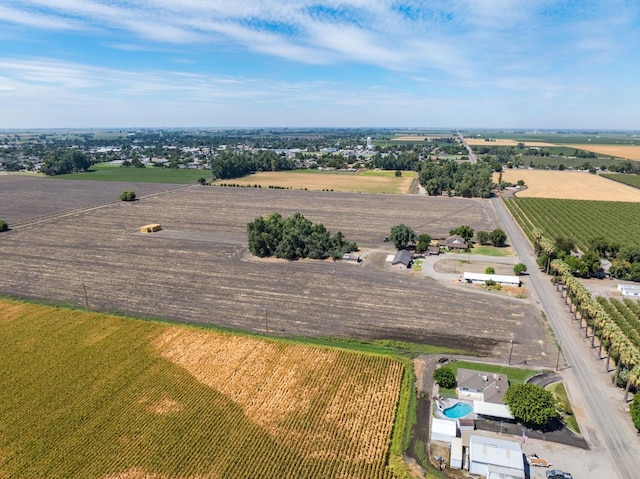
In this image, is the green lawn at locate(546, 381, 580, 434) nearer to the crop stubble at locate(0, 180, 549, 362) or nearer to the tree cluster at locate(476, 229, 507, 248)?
the crop stubble at locate(0, 180, 549, 362)

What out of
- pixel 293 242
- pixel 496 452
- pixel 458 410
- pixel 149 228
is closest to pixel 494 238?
pixel 293 242

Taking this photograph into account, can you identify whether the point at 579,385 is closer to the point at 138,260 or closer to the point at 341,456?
the point at 341,456

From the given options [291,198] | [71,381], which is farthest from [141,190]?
[71,381]

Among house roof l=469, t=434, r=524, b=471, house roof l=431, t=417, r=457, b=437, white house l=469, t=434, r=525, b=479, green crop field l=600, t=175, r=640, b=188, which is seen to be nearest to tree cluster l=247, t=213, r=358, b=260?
house roof l=431, t=417, r=457, b=437

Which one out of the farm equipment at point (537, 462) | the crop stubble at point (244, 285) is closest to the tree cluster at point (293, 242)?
the crop stubble at point (244, 285)

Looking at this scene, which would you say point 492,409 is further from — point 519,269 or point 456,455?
point 519,269

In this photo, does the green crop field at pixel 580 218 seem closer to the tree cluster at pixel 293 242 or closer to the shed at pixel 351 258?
the shed at pixel 351 258
